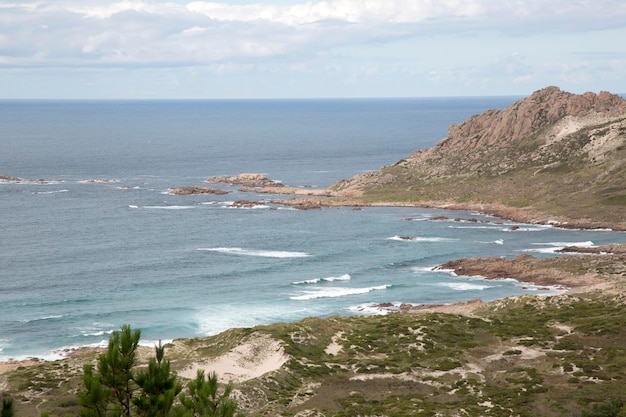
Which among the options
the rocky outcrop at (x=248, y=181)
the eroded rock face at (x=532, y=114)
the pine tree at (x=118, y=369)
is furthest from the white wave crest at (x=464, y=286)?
the rocky outcrop at (x=248, y=181)

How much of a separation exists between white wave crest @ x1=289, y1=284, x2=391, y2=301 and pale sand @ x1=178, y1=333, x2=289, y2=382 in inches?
1117

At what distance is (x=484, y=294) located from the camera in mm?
93625

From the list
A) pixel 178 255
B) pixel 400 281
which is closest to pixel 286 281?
pixel 400 281

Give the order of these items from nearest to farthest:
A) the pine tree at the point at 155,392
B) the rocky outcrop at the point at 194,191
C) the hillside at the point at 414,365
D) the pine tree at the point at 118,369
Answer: the pine tree at the point at 155,392, the pine tree at the point at 118,369, the hillside at the point at 414,365, the rocky outcrop at the point at 194,191

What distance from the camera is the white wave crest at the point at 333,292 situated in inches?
3669

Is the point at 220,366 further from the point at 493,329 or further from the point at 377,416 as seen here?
the point at 493,329

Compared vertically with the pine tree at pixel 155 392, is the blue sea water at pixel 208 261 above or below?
below

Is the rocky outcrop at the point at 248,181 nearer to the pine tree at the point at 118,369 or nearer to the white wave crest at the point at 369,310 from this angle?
the white wave crest at the point at 369,310

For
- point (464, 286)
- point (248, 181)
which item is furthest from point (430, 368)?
point (248, 181)

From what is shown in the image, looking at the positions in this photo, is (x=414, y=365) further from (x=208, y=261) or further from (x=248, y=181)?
(x=248, y=181)

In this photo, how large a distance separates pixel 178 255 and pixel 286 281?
71.3 feet

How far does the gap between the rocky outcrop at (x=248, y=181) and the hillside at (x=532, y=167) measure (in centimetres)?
1662

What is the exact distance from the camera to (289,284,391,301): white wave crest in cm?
9319

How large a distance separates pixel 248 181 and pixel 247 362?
12562 cm
